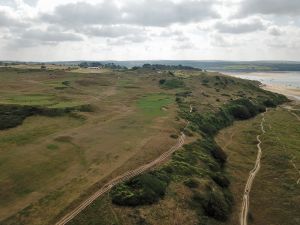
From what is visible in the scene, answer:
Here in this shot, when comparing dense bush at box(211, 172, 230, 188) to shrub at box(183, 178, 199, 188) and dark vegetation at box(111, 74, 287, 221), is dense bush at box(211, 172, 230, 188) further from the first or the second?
shrub at box(183, 178, 199, 188)

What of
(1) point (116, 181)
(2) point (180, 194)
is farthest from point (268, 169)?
(1) point (116, 181)

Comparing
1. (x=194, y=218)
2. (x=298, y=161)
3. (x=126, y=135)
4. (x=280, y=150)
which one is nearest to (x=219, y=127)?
(x=280, y=150)

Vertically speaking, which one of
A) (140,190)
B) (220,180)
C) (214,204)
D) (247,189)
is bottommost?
(247,189)

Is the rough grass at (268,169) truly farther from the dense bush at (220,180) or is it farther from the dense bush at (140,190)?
the dense bush at (140,190)

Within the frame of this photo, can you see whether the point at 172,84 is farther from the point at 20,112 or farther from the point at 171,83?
the point at 20,112

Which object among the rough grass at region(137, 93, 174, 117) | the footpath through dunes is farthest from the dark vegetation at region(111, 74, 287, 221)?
the rough grass at region(137, 93, 174, 117)

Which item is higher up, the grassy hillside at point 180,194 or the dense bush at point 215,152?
the grassy hillside at point 180,194

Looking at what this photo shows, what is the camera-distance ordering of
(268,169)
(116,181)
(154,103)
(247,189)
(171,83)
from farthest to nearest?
(171,83), (154,103), (268,169), (247,189), (116,181)

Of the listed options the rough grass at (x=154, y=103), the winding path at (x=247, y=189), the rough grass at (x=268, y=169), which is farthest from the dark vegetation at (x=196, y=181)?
the rough grass at (x=154, y=103)

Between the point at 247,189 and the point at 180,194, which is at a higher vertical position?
the point at 180,194
